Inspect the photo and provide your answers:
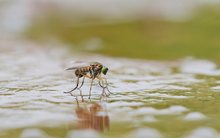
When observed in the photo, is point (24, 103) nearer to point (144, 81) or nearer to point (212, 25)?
point (144, 81)

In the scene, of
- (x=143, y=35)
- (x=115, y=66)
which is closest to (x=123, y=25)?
(x=143, y=35)

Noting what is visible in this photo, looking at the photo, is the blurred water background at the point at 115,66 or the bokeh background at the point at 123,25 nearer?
the blurred water background at the point at 115,66

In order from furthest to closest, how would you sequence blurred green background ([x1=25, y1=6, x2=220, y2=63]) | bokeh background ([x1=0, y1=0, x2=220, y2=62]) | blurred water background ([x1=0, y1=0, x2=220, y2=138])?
1. bokeh background ([x1=0, y1=0, x2=220, y2=62])
2. blurred green background ([x1=25, y1=6, x2=220, y2=63])
3. blurred water background ([x1=0, y1=0, x2=220, y2=138])

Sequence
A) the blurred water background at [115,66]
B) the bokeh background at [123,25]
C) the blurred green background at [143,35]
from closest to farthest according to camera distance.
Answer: the blurred water background at [115,66] → the blurred green background at [143,35] → the bokeh background at [123,25]

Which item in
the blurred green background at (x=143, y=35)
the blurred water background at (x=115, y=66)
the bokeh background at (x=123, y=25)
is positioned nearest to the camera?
the blurred water background at (x=115, y=66)

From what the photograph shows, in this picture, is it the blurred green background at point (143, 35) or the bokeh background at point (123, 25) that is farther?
the bokeh background at point (123, 25)

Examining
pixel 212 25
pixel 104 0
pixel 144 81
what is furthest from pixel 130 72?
pixel 104 0
